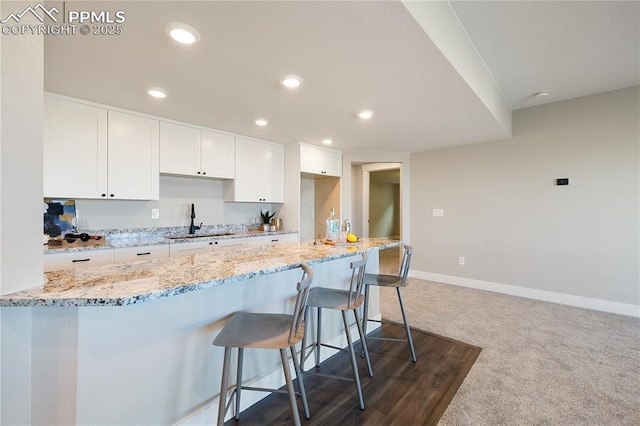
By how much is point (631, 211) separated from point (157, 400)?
484 cm

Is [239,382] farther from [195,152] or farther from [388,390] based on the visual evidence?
[195,152]

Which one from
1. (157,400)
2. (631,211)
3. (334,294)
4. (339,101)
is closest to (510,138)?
(631,211)

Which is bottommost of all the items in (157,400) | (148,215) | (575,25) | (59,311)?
(157,400)

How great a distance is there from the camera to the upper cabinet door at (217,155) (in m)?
3.65

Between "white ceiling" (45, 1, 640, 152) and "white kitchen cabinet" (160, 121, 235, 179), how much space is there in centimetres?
21

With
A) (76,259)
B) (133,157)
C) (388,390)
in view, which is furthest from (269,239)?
(388,390)

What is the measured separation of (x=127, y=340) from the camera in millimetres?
1228

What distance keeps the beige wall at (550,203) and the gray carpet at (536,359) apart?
1.68 ft

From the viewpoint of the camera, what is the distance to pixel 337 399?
1.84 m

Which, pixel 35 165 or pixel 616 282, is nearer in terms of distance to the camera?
pixel 35 165

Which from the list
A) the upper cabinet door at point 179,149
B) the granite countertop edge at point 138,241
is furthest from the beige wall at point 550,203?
the upper cabinet door at point 179,149

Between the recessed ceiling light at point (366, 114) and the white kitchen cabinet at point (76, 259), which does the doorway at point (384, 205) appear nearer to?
the recessed ceiling light at point (366, 114)

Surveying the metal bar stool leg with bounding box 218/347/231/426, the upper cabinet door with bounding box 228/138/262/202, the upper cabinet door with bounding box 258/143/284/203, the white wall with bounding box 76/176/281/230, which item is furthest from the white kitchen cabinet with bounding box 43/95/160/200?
the metal bar stool leg with bounding box 218/347/231/426

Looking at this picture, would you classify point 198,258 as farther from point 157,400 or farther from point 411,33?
point 411,33
